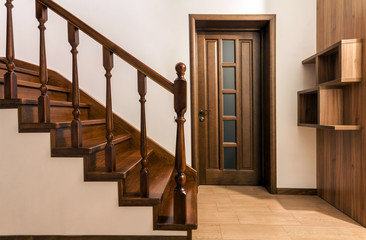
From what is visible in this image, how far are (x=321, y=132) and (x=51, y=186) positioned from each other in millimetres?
2559

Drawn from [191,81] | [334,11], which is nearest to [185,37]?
[191,81]

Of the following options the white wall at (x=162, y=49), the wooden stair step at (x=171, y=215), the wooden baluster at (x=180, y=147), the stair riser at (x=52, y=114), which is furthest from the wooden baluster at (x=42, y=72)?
the white wall at (x=162, y=49)

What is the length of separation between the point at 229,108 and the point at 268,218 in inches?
53.9

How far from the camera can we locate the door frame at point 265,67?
8.70ft

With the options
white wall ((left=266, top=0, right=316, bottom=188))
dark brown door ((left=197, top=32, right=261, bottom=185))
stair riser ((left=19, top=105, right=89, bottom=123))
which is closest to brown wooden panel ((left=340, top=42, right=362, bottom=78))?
white wall ((left=266, top=0, right=316, bottom=188))

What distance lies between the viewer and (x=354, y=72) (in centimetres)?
198

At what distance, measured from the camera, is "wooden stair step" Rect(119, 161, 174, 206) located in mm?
1545

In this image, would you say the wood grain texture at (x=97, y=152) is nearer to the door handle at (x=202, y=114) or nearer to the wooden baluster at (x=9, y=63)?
the wooden baluster at (x=9, y=63)

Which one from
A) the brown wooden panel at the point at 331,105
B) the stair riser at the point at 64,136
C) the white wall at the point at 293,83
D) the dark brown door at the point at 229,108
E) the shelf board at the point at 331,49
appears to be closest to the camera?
the stair riser at the point at 64,136

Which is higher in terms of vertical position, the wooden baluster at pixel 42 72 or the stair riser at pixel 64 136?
the wooden baluster at pixel 42 72

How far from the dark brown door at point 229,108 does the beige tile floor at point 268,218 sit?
353 mm

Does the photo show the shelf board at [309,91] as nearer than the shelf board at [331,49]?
No

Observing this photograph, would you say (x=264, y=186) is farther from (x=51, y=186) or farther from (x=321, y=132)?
(x=51, y=186)

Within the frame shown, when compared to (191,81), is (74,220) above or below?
below
